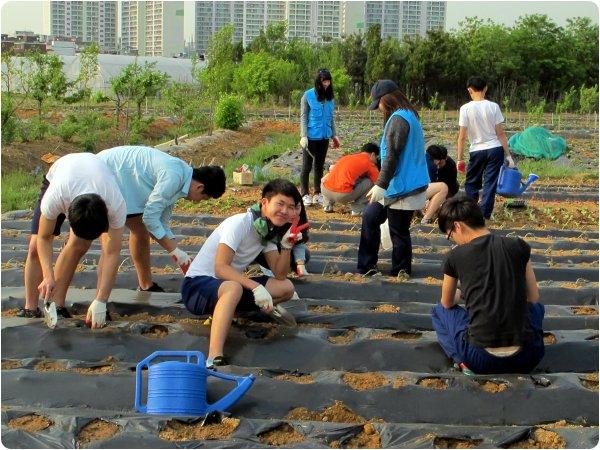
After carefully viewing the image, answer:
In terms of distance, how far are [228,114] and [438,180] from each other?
1176 centimetres

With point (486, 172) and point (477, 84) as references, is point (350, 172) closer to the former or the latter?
point (486, 172)

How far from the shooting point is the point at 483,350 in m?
3.46

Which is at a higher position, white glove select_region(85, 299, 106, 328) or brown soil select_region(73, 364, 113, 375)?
white glove select_region(85, 299, 106, 328)

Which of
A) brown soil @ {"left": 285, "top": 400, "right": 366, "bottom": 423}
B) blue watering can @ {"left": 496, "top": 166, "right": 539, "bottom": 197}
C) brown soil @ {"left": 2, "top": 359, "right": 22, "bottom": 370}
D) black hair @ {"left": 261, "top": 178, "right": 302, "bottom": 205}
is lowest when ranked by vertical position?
brown soil @ {"left": 285, "top": 400, "right": 366, "bottom": 423}

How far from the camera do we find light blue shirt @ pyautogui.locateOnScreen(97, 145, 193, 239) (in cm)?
440

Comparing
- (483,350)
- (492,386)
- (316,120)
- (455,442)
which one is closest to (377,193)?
(483,350)

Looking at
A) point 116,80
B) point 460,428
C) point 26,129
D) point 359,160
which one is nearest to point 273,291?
point 460,428

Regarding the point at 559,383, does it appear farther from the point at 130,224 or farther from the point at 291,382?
the point at 130,224

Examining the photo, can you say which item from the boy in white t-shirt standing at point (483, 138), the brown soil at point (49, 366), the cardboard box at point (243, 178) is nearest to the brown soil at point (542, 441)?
the brown soil at point (49, 366)

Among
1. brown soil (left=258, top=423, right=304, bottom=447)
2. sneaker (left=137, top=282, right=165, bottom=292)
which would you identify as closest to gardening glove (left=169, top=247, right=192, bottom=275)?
sneaker (left=137, top=282, right=165, bottom=292)

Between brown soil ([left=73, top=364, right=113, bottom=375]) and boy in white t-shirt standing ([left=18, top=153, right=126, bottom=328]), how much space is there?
1.52ft

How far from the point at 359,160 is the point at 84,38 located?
7279cm

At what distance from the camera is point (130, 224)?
4.73 m

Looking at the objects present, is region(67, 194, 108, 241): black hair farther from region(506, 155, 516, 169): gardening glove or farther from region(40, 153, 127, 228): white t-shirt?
region(506, 155, 516, 169): gardening glove
